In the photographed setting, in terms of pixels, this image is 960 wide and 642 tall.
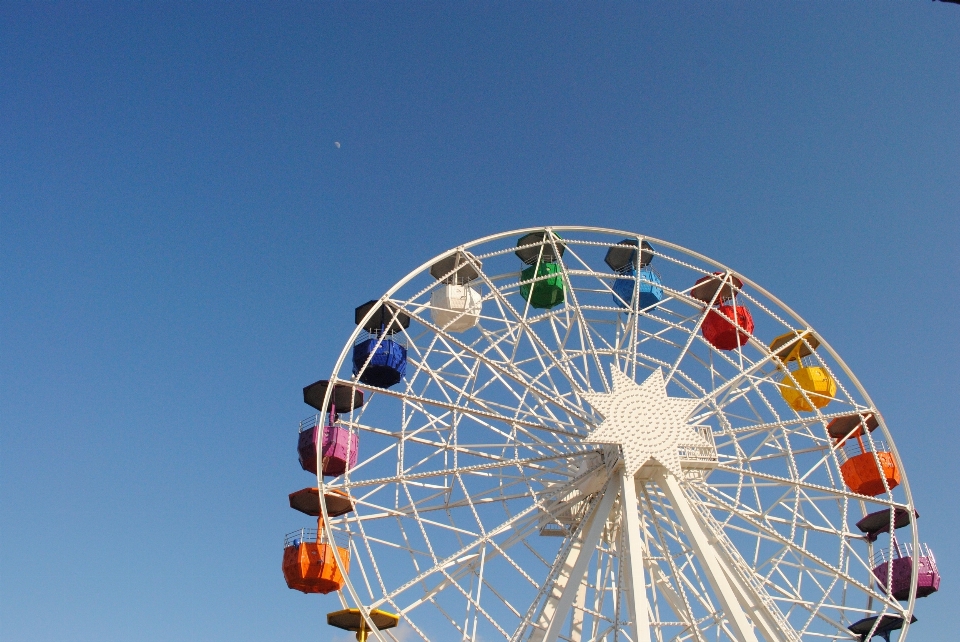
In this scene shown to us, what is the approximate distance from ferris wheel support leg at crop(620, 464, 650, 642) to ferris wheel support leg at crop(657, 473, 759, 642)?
653mm

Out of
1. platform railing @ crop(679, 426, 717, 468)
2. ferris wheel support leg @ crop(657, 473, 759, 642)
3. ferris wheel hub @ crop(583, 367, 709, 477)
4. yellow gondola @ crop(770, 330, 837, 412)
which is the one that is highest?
yellow gondola @ crop(770, 330, 837, 412)

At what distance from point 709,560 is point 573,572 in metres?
2.15

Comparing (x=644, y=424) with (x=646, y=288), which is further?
(x=646, y=288)

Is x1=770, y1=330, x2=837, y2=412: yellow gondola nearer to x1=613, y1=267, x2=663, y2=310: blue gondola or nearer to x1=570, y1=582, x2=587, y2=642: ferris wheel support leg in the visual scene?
x1=613, y1=267, x2=663, y2=310: blue gondola

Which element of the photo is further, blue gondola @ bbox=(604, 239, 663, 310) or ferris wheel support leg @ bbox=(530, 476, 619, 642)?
blue gondola @ bbox=(604, 239, 663, 310)

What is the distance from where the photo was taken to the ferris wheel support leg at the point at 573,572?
13.0 meters

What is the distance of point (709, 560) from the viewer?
1320cm

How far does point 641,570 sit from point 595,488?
89.3 inches

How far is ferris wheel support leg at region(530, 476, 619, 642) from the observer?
13.0 m

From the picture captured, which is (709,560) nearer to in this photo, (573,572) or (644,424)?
(573,572)

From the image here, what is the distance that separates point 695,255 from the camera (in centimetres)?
1672

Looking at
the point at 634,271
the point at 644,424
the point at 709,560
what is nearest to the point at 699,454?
the point at 644,424

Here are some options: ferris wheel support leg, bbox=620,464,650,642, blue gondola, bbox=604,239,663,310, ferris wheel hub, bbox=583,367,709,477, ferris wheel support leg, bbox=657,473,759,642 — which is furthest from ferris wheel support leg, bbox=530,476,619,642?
blue gondola, bbox=604,239,663,310

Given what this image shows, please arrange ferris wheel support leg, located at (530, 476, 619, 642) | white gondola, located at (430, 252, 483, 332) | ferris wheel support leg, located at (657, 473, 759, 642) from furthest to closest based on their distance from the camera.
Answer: white gondola, located at (430, 252, 483, 332), ferris wheel support leg, located at (530, 476, 619, 642), ferris wheel support leg, located at (657, 473, 759, 642)
